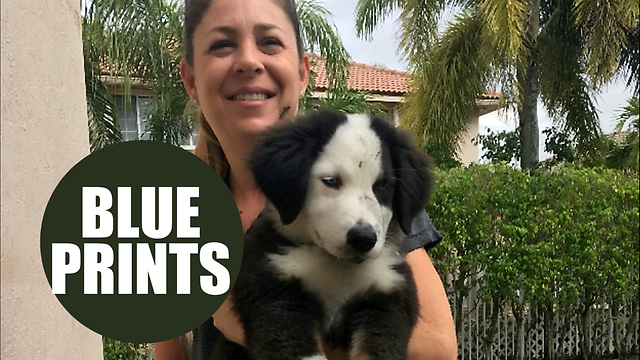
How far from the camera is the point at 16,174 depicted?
731 mm

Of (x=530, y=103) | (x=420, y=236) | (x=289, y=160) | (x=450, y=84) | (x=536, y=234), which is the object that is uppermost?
(x=530, y=103)

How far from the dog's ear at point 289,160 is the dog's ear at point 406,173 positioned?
65mm

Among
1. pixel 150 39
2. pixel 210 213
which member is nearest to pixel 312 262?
pixel 210 213

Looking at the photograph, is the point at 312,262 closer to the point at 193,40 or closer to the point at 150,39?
the point at 193,40

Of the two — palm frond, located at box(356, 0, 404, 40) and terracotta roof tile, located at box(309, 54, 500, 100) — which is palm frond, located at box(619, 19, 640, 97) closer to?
palm frond, located at box(356, 0, 404, 40)

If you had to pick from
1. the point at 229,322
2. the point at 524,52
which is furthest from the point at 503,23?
the point at 229,322

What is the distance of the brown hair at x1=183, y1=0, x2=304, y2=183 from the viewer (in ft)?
2.62

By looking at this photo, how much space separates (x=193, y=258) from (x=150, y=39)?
1.01m

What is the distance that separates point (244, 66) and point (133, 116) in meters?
0.74

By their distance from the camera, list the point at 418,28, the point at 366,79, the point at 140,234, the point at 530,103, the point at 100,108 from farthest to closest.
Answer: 1. the point at 530,103
2. the point at 418,28
3. the point at 366,79
4. the point at 100,108
5. the point at 140,234

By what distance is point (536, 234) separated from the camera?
15.3 feet

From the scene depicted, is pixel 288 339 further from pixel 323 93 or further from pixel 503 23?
pixel 503 23

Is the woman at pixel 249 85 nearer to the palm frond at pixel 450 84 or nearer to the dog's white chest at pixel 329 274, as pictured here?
→ the dog's white chest at pixel 329 274

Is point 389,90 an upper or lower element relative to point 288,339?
upper
